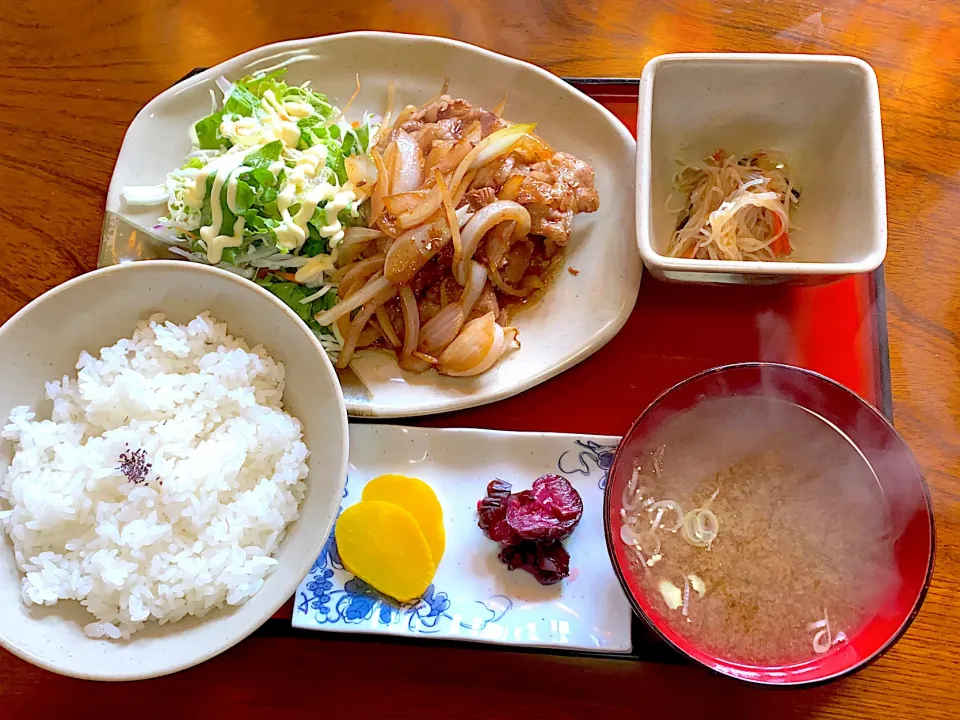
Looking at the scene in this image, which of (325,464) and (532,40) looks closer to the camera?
(325,464)

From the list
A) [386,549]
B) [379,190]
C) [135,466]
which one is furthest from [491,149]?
[135,466]

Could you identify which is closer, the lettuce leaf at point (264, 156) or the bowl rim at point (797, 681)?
the bowl rim at point (797, 681)

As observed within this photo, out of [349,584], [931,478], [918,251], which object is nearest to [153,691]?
[349,584]

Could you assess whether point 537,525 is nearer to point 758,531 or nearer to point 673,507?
point 673,507

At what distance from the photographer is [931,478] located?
1757 millimetres

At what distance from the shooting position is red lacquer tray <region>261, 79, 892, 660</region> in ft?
6.02

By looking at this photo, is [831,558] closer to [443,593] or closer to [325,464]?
[443,593]

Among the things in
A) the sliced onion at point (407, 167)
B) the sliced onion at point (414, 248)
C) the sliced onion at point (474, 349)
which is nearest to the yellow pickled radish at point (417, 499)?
the sliced onion at point (474, 349)

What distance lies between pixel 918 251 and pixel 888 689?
42.6 inches

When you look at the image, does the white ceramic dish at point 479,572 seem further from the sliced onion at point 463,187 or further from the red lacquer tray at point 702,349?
the sliced onion at point 463,187

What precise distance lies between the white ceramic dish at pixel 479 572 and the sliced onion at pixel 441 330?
0.23 meters

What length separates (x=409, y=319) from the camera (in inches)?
74.9

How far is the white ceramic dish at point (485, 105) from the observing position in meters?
1.86

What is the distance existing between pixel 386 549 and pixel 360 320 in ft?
1.93
